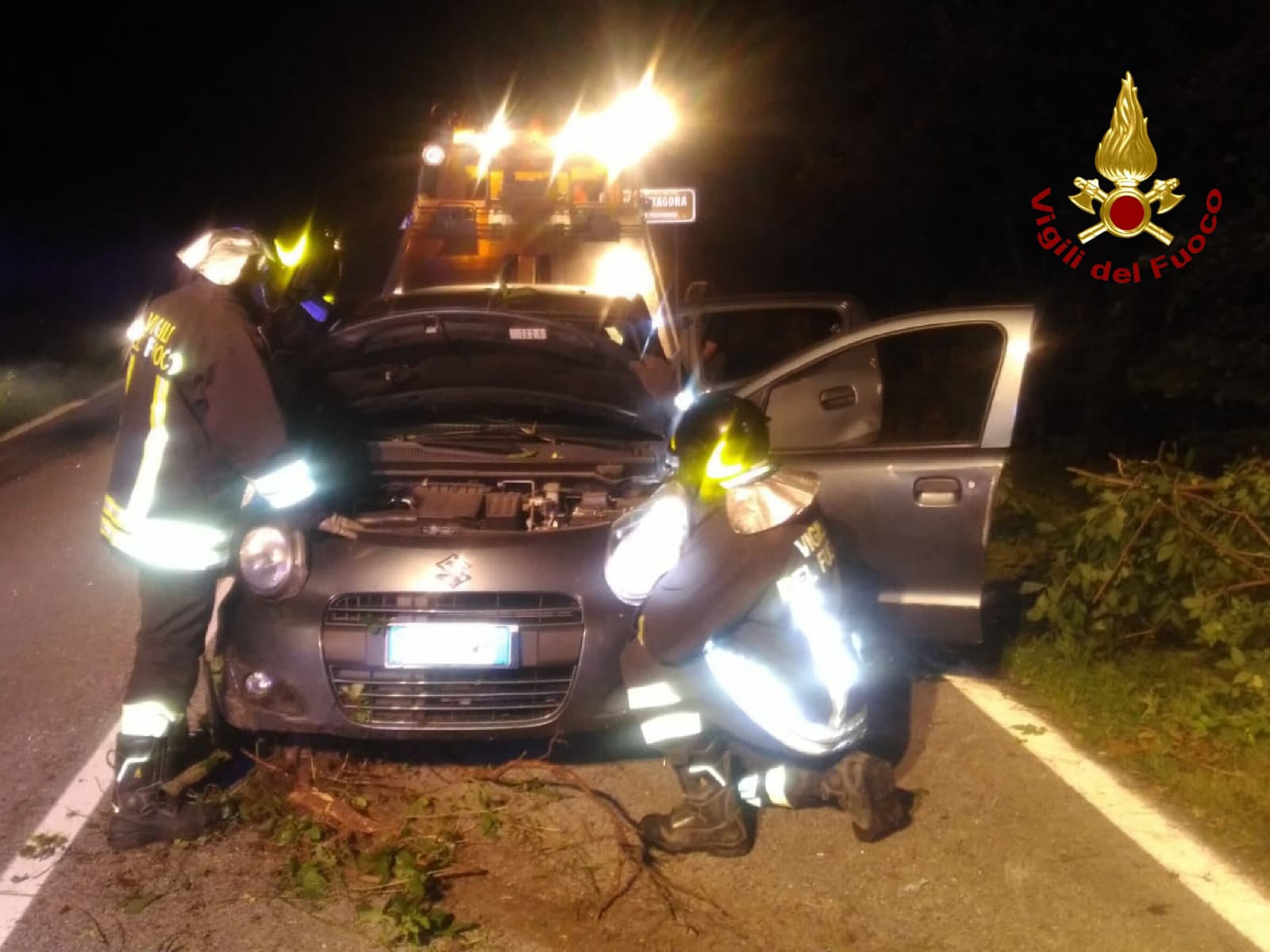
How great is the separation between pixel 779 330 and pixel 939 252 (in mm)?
5093

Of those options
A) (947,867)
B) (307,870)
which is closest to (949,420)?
(947,867)

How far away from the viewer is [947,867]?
4.39m

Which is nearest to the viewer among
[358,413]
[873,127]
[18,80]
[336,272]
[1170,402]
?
[358,413]

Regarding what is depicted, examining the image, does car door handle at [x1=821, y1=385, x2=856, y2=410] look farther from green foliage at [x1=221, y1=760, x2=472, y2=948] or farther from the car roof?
green foliage at [x1=221, y1=760, x2=472, y2=948]

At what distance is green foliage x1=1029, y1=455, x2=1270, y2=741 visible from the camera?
19.6ft

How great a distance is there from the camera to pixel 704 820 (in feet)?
14.8

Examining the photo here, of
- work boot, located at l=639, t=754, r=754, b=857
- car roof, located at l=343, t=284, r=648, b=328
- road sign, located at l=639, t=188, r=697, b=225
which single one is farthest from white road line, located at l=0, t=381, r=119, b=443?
work boot, located at l=639, t=754, r=754, b=857

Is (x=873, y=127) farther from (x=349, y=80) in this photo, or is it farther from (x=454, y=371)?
(x=349, y=80)

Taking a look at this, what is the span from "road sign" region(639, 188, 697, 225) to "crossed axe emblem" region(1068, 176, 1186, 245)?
3466 millimetres

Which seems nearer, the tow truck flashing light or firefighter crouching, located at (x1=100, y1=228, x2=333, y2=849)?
firefighter crouching, located at (x1=100, y1=228, x2=333, y2=849)

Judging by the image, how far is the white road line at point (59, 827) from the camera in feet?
13.6

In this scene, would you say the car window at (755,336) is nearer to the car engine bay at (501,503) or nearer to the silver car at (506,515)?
the silver car at (506,515)

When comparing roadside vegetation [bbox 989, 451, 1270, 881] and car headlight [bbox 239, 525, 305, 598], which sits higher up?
car headlight [bbox 239, 525, 305, 598]

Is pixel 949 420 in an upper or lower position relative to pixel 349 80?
lower
